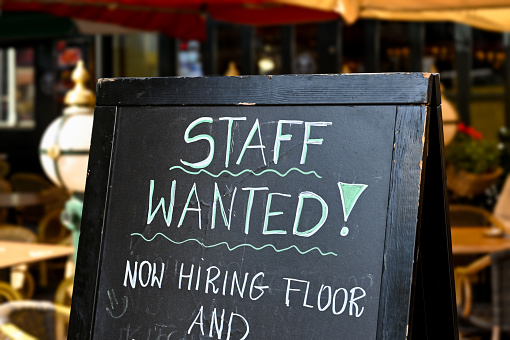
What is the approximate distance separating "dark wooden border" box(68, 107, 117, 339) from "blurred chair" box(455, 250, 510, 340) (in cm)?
226

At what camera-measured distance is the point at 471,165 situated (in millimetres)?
5961

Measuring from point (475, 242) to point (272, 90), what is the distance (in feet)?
9.18

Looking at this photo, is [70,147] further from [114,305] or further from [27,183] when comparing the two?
[27,183]

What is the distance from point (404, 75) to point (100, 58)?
8.40 meters

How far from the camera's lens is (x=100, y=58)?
31.0 ft

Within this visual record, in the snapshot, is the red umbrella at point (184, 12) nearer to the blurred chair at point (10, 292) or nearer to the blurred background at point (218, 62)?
the blurred background at point (218, 62)

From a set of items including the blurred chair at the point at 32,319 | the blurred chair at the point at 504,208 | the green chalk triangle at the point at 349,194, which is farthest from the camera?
the blurred chair at the point at 504,208

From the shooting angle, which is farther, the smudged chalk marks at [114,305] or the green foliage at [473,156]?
the green foliage at [473,156]

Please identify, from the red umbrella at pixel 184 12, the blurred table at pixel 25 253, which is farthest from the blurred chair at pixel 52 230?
the red umbrella at pixel 184 12

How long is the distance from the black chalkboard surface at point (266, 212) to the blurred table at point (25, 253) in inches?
71.6

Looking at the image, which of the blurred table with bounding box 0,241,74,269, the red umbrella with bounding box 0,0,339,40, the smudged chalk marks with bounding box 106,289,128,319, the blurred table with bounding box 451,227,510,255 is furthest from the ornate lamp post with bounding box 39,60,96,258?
the red umbrella with bounding box 0,0,339,40

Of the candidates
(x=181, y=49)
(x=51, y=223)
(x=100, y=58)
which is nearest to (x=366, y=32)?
(x=181, y=49)

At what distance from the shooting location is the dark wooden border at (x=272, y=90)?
1.47 metres

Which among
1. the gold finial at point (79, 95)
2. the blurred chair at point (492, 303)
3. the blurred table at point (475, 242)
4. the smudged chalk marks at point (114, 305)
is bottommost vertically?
the blurred chair at point (492, 303)
